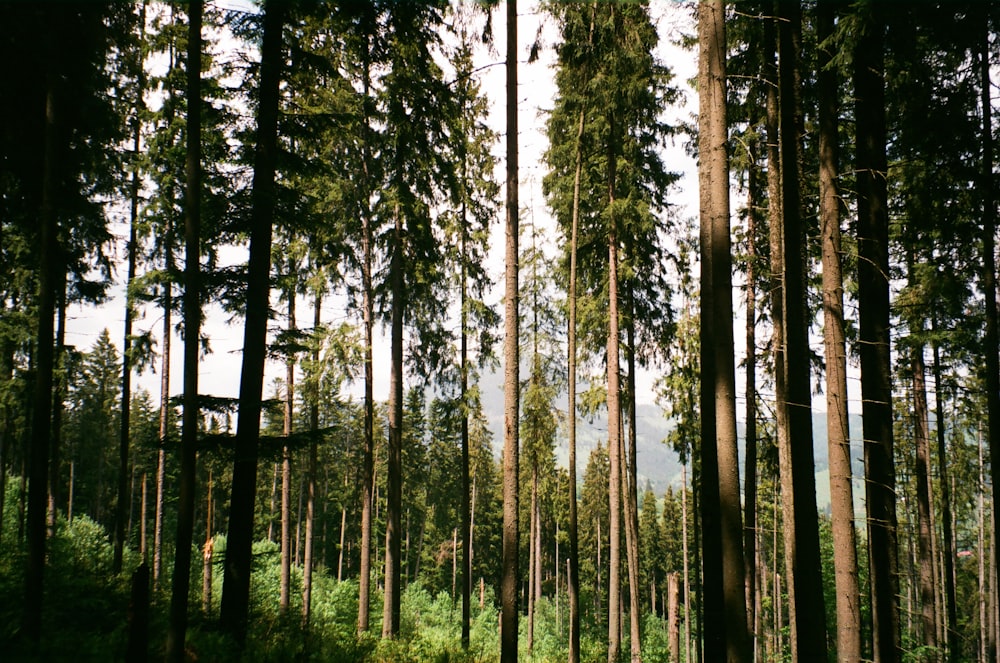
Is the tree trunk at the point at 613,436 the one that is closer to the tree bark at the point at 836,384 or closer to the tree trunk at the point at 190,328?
the tree bark at the point at 836,384

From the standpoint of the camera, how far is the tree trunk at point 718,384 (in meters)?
6.03

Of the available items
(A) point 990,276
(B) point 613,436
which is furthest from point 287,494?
(A) point 990,276

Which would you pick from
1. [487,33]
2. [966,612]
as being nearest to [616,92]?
[487,33]

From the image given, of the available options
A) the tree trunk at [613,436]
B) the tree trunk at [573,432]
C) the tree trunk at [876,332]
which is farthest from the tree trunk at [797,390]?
the tree trunk at [573,432]

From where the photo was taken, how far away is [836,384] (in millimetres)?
7000

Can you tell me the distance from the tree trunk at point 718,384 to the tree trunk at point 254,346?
6.27m

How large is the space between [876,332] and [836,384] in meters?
1.18

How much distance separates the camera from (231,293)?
8.61 metres

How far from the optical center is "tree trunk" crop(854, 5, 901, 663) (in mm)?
6957

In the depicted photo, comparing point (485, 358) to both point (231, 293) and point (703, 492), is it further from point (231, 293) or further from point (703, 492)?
point (703, 492)

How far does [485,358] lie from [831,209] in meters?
10.5

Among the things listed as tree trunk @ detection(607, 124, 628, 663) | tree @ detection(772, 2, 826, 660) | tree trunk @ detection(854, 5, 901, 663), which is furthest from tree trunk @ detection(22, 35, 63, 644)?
tree trunk @ detection(854, 5, 901, 663)

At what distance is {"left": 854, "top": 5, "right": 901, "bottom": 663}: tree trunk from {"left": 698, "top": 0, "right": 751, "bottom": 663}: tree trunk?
6.72 ft

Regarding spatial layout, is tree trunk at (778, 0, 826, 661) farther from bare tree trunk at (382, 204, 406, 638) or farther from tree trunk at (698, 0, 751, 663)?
bare tree trunk at (382, 204, 406, 638)
